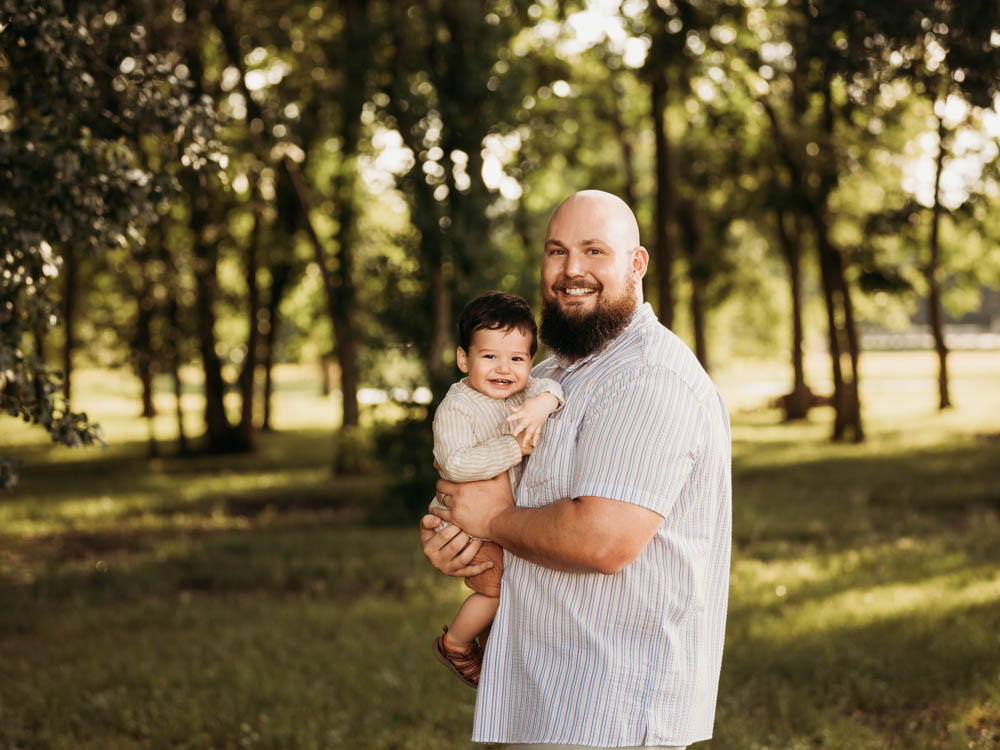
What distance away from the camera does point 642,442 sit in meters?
2.73

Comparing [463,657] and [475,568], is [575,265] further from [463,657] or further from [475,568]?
[463,657]

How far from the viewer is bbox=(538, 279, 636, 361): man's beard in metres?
3.09

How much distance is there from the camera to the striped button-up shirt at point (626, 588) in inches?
109

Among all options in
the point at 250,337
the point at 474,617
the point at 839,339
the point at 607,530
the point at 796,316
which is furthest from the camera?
the point at 796,316

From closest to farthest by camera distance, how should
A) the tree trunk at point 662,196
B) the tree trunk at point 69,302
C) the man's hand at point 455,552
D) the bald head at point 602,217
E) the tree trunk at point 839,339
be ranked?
the bald head at point 602,217 < the man's hand at point 455,552 < the tree trunk at point 662,196 < the tree trunk at point 839,339 < the tree trunk at point 69,302

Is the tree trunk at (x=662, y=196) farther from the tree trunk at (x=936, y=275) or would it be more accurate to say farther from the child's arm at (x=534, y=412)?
the child's arm at (x=534, y=412)

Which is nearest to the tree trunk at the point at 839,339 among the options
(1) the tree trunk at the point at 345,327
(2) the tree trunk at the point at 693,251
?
(2) the tree trunk at the point at 693,251

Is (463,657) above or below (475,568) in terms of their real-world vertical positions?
below

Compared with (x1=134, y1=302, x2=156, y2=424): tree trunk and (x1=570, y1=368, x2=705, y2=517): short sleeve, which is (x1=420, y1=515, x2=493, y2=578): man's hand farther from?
(x1=134, y1=302, x2=156, y2=424): tree trunk

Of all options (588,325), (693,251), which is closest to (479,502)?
(588,325)

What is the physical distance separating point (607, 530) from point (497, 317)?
0.83 metres

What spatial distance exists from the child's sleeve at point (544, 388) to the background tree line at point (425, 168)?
2379 mm

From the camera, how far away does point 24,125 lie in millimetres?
4914

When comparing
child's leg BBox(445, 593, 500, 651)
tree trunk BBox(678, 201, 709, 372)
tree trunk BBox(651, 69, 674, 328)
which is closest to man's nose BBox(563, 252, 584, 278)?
child's leg BBox(445, 593, 500, 651)
